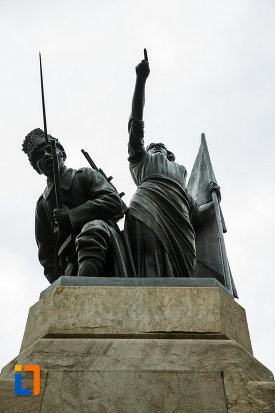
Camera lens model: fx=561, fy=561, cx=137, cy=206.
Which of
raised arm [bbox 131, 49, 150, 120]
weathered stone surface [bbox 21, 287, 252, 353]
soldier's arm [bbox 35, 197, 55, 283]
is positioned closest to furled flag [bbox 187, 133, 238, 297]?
weathered stone surface [bbox 21, 287, 252, 353]

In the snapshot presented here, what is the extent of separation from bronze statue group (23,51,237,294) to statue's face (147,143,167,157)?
73mm

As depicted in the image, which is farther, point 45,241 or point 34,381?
point 45,241

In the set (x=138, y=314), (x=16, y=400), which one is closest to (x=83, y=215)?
(x=138, y=314)

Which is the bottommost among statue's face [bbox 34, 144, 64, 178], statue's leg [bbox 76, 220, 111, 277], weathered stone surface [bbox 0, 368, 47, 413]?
weathered stone surface [bbox 0, 368, 47, 413]

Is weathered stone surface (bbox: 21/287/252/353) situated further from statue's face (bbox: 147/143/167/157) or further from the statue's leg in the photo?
statue's face (bbox: 147/143/167/157)

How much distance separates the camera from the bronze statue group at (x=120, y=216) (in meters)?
5.35

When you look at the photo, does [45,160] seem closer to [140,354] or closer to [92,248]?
[92,248]

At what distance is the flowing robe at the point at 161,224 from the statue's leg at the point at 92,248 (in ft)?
1.24

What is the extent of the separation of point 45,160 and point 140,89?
1390mm

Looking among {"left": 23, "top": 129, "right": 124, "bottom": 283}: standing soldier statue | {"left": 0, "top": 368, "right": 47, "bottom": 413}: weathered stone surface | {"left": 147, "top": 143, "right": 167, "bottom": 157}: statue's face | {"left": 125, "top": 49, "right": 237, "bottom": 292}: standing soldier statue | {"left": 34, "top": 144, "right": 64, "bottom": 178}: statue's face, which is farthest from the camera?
{"left": 147, "top": 143, "right": 167, "bottom": 157}: statue's face

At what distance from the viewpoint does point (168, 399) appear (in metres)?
3.76

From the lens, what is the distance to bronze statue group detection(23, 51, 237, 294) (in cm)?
535

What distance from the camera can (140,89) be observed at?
659 cm

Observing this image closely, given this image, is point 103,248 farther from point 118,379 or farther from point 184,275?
point 118,379
